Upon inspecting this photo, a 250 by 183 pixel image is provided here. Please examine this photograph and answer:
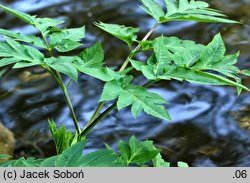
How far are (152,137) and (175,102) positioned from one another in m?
0.35

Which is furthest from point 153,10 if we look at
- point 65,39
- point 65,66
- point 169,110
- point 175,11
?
point 169,110

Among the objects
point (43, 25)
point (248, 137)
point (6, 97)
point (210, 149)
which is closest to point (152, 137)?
point (210, 149)

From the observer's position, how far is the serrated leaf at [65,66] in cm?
145

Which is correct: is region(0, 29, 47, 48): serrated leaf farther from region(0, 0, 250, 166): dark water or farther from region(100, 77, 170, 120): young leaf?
region(0, 0, 250, 166): dark water

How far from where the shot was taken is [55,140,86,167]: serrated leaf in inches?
50.5

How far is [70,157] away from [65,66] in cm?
29

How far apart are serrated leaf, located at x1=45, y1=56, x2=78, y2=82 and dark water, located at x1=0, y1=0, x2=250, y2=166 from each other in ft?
3.76

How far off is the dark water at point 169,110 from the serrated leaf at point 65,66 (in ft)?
3.76

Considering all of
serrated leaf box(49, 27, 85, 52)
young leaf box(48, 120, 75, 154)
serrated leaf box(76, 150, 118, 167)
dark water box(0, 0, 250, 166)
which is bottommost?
dark water box(0, 0, 250, 166)

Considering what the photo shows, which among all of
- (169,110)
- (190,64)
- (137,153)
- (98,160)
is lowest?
(169,110)

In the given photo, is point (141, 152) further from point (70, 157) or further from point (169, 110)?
point (169, 110)

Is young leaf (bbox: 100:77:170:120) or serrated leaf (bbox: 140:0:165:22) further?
serrated leaf (bbox: 140:0:165:22)

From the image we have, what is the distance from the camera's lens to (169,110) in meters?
2.85

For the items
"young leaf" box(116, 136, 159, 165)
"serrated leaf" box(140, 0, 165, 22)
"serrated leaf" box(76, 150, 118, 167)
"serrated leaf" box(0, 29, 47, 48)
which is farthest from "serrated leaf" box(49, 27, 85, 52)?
"serrated leaf" box(76, 150, 118, 167)
